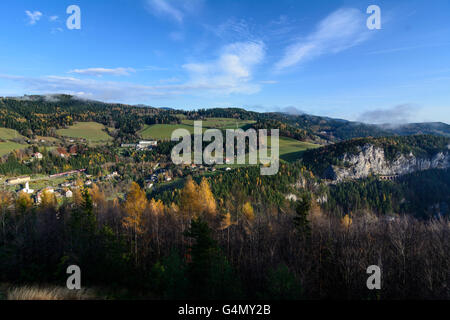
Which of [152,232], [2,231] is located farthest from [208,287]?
[2,231]

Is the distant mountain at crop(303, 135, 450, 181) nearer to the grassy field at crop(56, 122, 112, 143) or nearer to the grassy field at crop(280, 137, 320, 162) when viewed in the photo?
the grassy field at crop(280, 137, 320, 162)

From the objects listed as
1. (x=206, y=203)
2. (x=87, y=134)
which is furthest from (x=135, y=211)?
(x=87, y=134)

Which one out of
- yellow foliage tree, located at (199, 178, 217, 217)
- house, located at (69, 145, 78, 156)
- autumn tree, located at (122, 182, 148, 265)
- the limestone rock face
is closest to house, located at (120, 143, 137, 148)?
house, located at (69, 145, 78, 156)

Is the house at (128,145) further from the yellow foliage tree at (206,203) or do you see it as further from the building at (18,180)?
the yellow foliage tree at (206,203)

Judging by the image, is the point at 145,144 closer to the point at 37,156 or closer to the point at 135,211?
the point at 37,156

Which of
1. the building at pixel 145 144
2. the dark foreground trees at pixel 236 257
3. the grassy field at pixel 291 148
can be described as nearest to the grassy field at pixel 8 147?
the building at pixel 145 144
